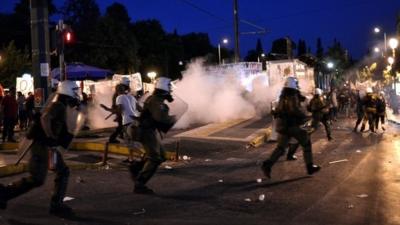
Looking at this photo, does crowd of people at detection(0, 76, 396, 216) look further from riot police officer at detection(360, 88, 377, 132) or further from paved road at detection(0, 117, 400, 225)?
riot police officer at detection(360, 88, 377, 132)

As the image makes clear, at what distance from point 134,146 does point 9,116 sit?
241 inches

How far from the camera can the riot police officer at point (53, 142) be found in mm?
7340

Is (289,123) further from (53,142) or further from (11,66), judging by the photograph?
(11,66)

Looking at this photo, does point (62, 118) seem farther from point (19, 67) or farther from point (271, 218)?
point (19, 67)

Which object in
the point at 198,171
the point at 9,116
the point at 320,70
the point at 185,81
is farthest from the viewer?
the point at 320,70

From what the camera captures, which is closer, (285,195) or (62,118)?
(62,118)

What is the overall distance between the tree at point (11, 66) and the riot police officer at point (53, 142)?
29.1 m

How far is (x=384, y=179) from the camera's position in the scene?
10.2m

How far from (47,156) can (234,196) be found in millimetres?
2861

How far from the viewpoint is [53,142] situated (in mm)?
7508

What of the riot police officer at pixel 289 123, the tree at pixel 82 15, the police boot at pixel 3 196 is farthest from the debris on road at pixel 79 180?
Answer: the tree at pixel 82 15

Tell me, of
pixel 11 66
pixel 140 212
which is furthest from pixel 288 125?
pixel 11 66

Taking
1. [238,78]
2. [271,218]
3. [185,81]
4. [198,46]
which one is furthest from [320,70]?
[198,46]

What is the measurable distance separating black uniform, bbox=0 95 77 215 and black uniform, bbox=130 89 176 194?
1.52m
